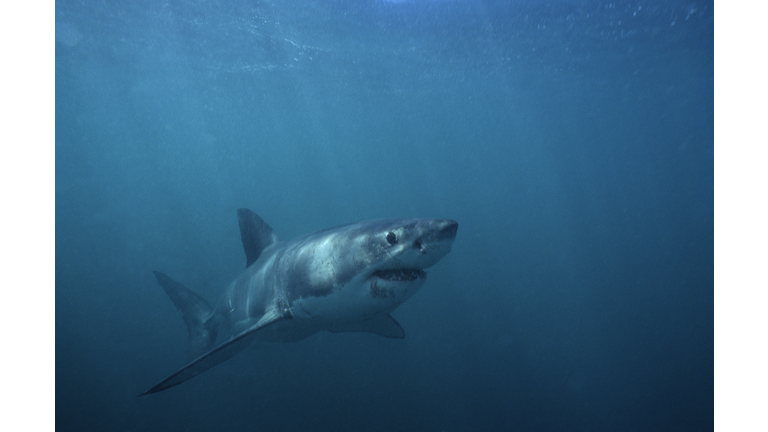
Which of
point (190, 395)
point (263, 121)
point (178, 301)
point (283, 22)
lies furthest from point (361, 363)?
point (263, 121)

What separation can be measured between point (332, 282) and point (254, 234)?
2.79 metres

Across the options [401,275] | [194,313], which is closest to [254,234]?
[194,313]

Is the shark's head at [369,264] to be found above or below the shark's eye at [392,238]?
below

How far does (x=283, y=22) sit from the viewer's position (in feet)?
49.3

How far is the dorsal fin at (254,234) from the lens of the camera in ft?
19.9

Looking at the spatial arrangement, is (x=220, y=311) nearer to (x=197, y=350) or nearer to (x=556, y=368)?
(x=197, y=350)

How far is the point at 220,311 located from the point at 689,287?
33.4 m

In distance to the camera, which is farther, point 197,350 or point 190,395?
point 190,395

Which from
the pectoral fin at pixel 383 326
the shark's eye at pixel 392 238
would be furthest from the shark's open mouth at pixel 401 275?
the pectoral fin at pixel 383 326

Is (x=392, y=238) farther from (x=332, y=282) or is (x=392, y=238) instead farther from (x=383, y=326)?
(x=383, y=326)

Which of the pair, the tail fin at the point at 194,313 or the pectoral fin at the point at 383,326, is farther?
the tail fin at the point at 194,313

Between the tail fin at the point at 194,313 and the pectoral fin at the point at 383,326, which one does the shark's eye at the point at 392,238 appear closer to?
the pectoral fin at the point at 383,326

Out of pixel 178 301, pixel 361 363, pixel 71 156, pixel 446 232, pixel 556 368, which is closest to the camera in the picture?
pixel 446 232

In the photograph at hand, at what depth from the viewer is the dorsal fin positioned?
6.06 meters
